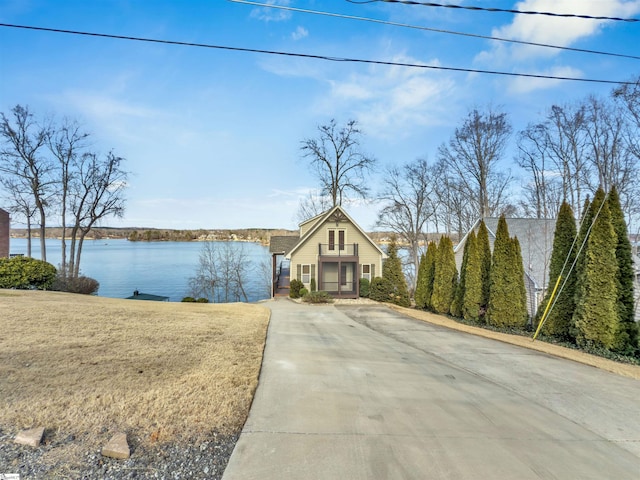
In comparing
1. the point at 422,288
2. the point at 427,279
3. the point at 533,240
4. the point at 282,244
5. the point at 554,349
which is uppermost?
the point at 533,240

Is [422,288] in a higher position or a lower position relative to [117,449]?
lower

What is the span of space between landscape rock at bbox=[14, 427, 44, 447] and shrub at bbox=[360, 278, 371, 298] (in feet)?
61.0

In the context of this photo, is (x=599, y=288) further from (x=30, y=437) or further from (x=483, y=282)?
(x=30, y=437)

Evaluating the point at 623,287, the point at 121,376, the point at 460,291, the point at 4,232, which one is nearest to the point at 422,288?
the point at 460,291

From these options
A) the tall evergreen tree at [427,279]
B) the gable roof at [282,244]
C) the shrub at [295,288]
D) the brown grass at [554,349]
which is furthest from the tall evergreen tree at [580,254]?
the gable roof at [282,244]

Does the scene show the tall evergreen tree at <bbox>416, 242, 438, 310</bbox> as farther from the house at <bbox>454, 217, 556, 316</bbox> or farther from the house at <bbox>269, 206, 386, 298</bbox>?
the house at <bbox>269, 206, 386, 298</bbox>

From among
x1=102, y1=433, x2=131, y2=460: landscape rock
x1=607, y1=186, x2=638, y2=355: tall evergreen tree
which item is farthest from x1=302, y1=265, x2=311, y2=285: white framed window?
x1=102, y1=433, x2=131, y2=460: landscape rock

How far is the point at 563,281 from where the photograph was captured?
10.0 m

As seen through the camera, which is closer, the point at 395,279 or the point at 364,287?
the point at 395,279

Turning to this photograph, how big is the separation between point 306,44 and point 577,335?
10328 millimetres

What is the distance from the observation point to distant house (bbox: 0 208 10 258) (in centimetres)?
2452

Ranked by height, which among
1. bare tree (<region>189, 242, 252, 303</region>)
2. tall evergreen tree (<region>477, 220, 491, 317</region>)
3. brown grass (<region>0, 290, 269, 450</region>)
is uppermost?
tall evergreen tree (<region>477, 220, 491, 317</region>)

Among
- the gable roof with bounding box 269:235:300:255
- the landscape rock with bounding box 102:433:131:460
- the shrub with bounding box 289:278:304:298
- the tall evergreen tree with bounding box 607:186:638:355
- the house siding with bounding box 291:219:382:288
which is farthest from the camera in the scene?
the gable roof with bounding box 269:235:300:255

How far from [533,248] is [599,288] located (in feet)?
31.3
